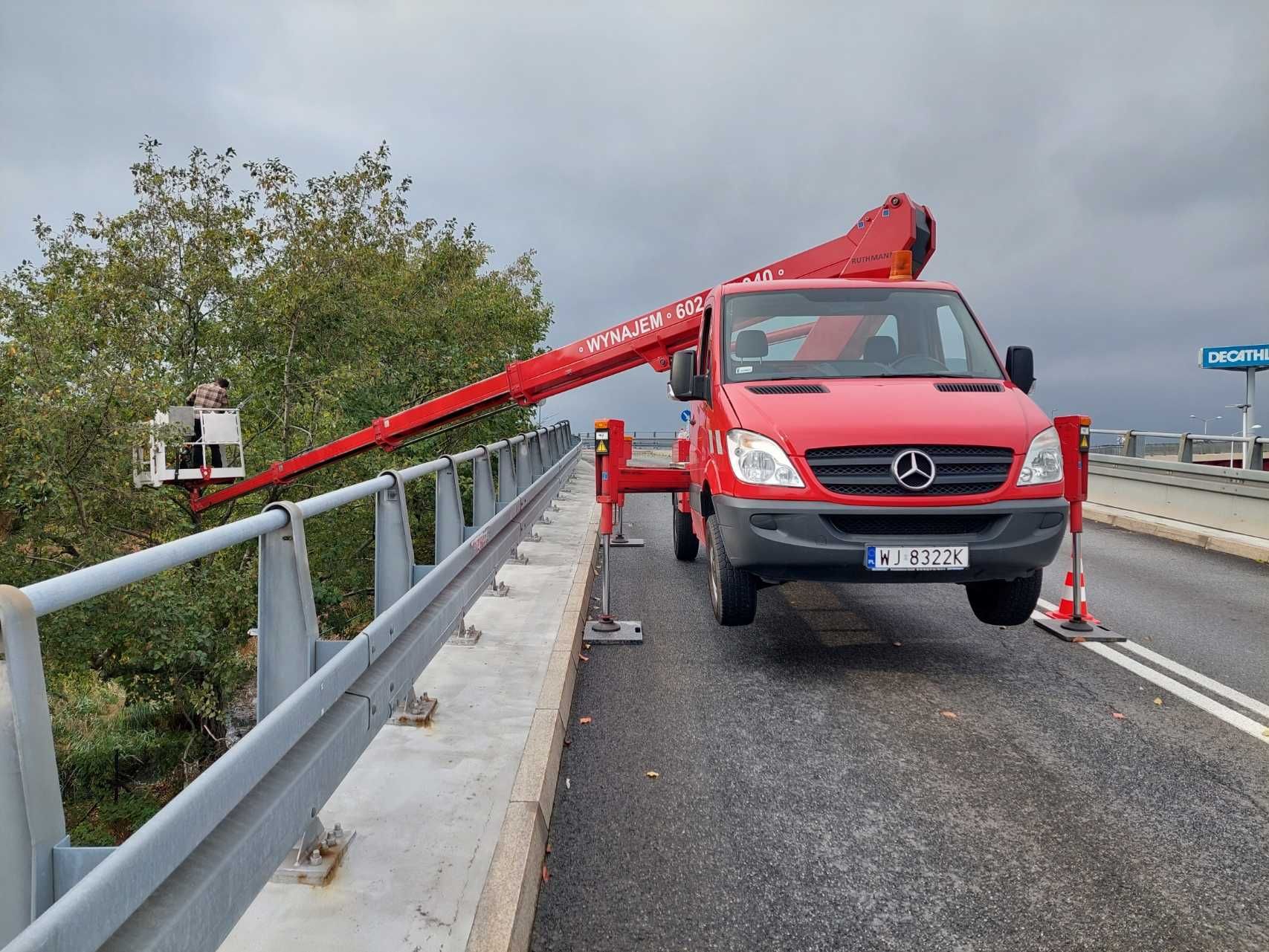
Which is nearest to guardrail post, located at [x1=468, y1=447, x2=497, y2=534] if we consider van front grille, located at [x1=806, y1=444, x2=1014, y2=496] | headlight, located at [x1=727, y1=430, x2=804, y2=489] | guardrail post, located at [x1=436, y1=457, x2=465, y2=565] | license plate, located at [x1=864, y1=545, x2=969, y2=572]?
guardrail post, located at [x1=436, y1=457, x2=465, y2=565]

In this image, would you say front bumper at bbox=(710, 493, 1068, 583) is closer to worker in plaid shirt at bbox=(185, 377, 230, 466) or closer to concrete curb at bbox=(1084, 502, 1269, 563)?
concrete curb at bbox=(1084, 502, 1269, 563)

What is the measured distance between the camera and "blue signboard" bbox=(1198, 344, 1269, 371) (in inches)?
707

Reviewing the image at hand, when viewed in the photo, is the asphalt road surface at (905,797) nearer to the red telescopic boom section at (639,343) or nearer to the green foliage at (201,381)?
the red telescopic boom section at (639,343)

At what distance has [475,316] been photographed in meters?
23.4

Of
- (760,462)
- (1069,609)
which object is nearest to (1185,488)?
(1069,609)

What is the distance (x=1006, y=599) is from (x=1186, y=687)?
1161mm

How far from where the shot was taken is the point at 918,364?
6.30 metres

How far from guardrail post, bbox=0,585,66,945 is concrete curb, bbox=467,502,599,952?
126cm

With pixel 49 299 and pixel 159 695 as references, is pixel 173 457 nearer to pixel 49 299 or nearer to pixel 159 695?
pixel 159 695

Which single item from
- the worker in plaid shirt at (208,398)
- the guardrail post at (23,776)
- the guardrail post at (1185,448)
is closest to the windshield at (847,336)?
the guardrail post at (23,776)

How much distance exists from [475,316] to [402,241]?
26.2 feet

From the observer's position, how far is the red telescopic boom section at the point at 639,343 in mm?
9836

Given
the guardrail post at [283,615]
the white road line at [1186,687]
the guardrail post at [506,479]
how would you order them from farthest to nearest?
1. the guardrail post at [506,479]
2. the white road line at [1186,687]
3. the guardrail post at [283,615]

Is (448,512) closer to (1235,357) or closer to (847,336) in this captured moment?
(847,336)
